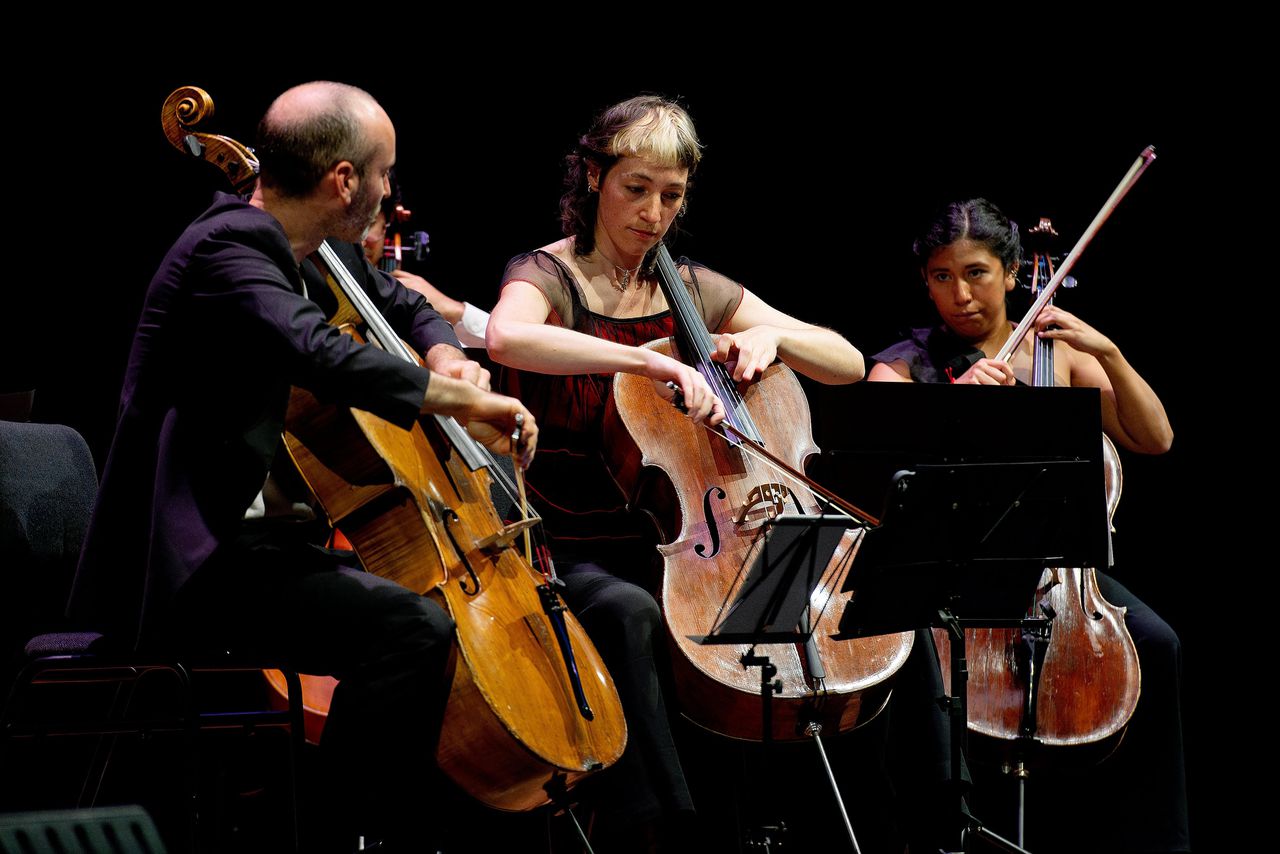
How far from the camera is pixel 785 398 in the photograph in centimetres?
259

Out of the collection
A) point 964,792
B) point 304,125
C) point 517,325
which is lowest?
point 964,792

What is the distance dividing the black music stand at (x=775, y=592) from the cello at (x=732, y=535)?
0.07 metres

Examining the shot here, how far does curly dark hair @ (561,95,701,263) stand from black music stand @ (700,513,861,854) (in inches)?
40.5

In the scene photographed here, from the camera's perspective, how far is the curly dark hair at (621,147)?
8.79 feet

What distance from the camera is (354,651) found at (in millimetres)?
1828

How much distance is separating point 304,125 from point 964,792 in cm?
170

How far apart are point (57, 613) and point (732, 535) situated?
4.36 ft

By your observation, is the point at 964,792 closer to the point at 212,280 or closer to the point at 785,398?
the point at 785,398

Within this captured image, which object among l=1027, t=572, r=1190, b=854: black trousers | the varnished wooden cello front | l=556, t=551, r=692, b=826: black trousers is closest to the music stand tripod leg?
the varnished wooden cello front

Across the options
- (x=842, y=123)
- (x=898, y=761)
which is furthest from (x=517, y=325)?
(x=842, y=123)

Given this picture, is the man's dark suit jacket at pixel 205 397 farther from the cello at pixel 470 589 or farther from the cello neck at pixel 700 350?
the cello neck at pixel 700 350

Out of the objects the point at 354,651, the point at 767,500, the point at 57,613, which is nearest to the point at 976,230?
the point at 767,500

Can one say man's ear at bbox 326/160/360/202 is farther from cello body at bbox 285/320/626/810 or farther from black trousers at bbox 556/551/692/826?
black trousers at bbox 556/551/692/826

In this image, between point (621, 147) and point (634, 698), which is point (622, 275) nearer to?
point (621, 147)
